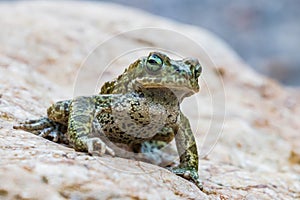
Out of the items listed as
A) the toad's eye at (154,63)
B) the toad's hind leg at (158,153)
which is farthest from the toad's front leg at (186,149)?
the toad's eye at (154,63)

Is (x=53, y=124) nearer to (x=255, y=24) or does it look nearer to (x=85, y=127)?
(x=85, y=127)

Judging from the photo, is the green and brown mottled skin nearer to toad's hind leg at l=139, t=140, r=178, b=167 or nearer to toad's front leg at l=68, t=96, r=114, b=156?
toad's front leg at l=68, t=96, r=114, b=156

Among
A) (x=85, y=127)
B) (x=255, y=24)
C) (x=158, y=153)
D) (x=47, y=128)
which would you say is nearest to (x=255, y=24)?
(x=255, y=24)

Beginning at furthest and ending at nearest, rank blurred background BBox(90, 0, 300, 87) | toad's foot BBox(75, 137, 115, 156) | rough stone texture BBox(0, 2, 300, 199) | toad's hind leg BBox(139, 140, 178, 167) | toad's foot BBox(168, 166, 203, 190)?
blurred background BBox(90, 0, 300, 87), toad's hind leg BBox(139, 140, 178, 167), toad's foot BBox(168, 166, 203, 190), toad's foot BBox(75, 137, 115, 156), rough stone texture BBox(0, 2, 300, 199)

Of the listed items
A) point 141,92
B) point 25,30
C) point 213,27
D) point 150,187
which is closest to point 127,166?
point 150,187

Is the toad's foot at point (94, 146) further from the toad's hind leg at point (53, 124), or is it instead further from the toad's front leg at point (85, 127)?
the toad's hind leg at point (53, 124)

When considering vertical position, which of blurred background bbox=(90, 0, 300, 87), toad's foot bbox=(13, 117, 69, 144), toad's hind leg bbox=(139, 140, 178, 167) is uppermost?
blurred background bbox=(90, 0, 300, 87)

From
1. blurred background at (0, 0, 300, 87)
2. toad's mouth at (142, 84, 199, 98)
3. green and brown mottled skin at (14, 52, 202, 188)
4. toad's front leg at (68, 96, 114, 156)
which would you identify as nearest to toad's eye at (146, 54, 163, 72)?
green and brown mottled skin at (14, 52, 202, 188)

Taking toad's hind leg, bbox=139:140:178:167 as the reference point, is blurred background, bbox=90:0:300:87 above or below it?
above
